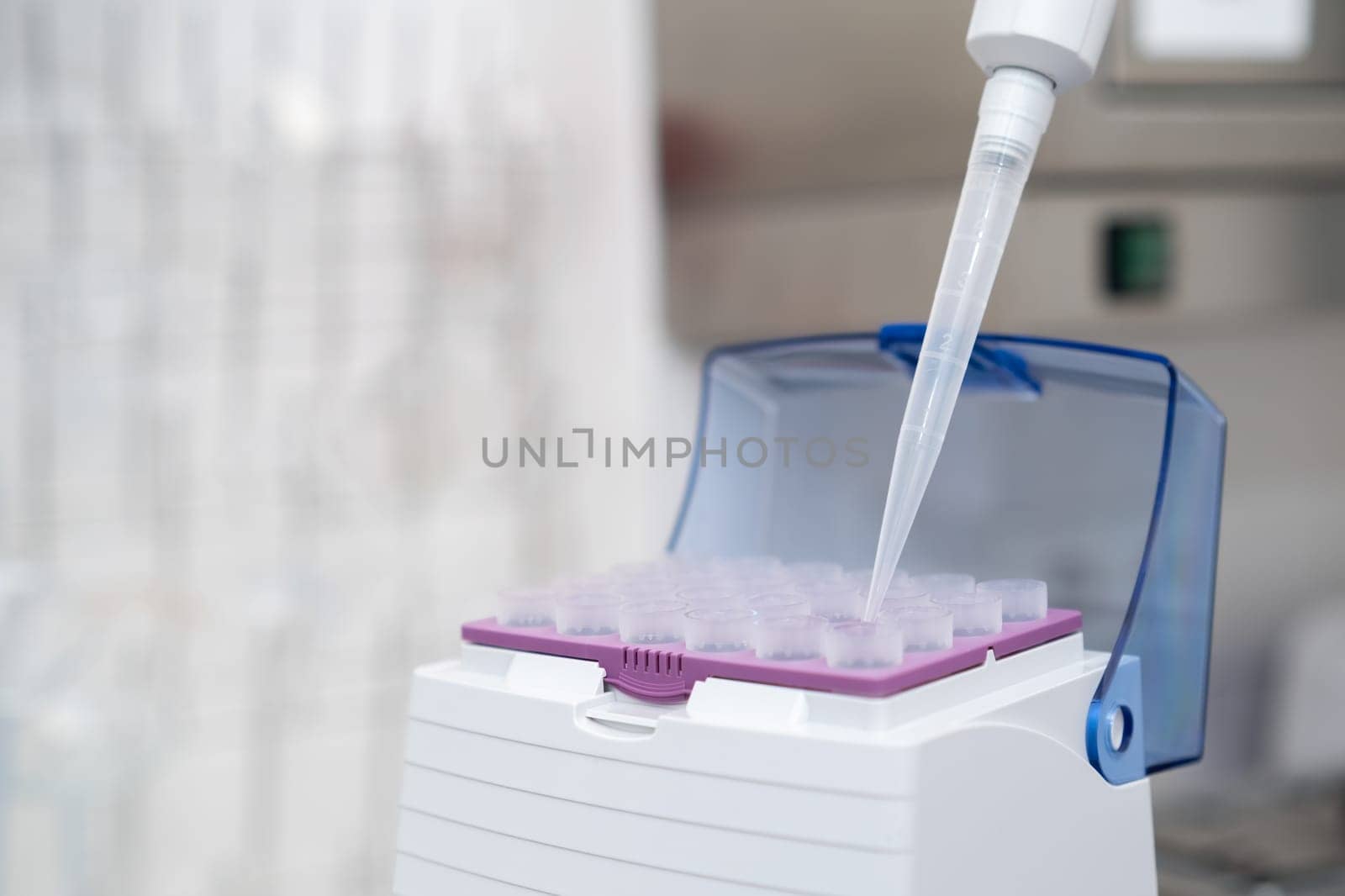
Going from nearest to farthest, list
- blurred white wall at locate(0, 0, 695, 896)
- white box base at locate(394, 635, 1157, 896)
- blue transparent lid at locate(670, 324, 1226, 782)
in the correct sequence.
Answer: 1. white box base at locate(394, 635, 1157, 896)
2. blue transparent lid at locate(670, 324, 1226, 782)
3. blurred white wall at locate(0, 0, 695, 896)

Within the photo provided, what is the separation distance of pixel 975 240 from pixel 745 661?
0.53 ft

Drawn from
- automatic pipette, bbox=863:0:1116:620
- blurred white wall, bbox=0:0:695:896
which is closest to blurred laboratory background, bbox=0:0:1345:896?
blurred white wall, bbox=0:0:695:896

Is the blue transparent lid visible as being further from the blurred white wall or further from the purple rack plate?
the blurred white wall

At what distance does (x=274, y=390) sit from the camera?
0.81 metres

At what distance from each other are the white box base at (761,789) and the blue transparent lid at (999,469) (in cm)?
4

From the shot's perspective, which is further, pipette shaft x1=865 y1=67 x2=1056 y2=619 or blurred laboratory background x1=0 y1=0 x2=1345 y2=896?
blurred laboratory background x1=0 y1=0 x2=1345 y2=896

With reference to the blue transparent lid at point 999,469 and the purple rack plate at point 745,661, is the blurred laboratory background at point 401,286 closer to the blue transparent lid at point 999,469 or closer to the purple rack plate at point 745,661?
the blue transparent lid at point 999,469

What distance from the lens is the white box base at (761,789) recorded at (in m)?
0.33

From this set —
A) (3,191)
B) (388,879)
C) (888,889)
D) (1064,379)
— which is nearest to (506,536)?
(388,879)

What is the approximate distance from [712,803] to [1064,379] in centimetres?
23

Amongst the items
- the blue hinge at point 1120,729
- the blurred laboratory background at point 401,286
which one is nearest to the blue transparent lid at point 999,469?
the blue hinge at point 1120,729

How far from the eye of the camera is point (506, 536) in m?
0.89

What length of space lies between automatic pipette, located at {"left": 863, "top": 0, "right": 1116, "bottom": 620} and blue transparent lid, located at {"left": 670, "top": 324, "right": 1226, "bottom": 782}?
0.18 ft

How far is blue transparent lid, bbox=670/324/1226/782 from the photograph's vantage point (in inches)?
17.2
